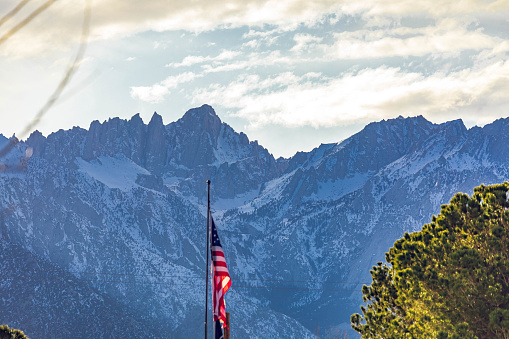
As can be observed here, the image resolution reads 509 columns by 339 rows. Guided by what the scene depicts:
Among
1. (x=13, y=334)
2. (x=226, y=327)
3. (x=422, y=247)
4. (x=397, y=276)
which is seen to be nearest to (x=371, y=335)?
(x=397, y=276)

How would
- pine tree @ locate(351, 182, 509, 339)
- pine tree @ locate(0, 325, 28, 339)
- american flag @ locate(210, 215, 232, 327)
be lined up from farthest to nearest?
1. pine tree @ locate(0, 325, 28, 339)
2. pine tree @ locate(351, 182, 509, 339)
3. american flag @ locate(210, 215, 232, 327)

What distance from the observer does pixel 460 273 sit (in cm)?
4941

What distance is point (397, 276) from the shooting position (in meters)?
57.6

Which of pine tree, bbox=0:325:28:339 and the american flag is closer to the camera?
the american flag

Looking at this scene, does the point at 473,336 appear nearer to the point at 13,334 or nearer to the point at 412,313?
the point at 412,313

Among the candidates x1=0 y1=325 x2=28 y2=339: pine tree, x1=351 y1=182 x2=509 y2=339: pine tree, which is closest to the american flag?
x1=351 y1=182 x2=509 y2=339: pine tree

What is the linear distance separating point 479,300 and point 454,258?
2.95 metres

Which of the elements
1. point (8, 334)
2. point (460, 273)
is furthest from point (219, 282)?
point (8, 334)

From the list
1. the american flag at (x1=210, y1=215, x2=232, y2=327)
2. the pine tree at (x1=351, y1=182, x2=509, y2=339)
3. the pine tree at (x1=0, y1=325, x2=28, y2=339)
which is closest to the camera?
the american flag at (x1=210, y1=215, x2=232, y2=327)

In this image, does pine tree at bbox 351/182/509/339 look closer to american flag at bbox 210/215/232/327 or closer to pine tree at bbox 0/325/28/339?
american flag at bbox 210/215/232/327

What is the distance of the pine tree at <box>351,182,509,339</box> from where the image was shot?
48625mm

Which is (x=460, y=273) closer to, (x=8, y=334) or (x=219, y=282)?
(x=219, y=282)

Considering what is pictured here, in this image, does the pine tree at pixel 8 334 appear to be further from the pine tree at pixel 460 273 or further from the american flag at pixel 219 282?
the american flag at pixel 219 282

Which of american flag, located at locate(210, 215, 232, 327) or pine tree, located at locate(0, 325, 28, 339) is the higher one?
pine tree, located at locate(0, 325, 28, 339)
